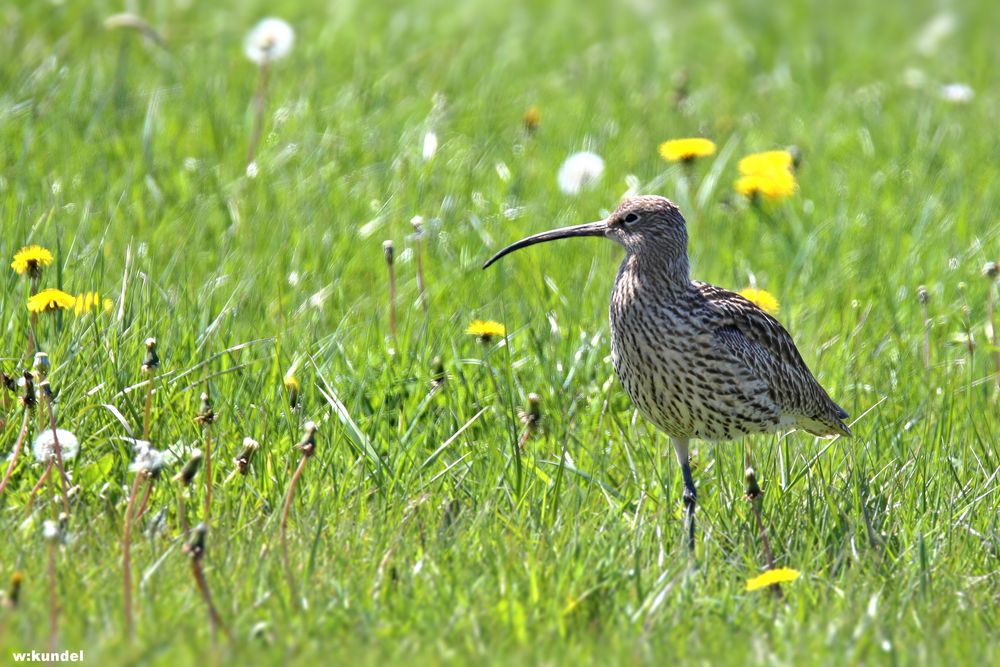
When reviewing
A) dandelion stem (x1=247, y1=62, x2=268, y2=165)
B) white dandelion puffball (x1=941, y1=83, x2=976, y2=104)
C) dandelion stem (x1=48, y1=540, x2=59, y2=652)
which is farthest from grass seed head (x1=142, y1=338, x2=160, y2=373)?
white dandelion puffball (x1=941, y1=83, x2=976, y2=104)

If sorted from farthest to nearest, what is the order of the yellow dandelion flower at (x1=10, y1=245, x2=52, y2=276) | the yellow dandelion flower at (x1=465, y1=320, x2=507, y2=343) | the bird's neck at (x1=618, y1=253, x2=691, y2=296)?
1. the yellow dandelion flower at (x1=465, y1=320, x2=507, y2=343)
2. the bird's neck at (x1=618, y1=253, x2=691, y2=296)
3. the yellow dandelion flower at (x1=10, y1=245, x2=52, y2=276)

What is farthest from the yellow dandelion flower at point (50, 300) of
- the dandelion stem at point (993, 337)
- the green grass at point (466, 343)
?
the dandelion stem at point (993, 337)

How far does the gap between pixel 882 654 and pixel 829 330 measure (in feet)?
8.27

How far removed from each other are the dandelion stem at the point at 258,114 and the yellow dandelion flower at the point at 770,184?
229cm

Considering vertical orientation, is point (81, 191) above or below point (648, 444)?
above

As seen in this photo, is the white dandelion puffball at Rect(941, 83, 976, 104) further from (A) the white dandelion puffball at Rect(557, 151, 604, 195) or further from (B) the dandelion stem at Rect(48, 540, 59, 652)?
(B) the dandelion stem at Rect(48, 540, 59, 652)

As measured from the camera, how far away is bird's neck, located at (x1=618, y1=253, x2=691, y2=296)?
489cm

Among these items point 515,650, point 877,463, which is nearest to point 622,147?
point 877,463

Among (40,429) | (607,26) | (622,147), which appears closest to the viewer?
(40,429)

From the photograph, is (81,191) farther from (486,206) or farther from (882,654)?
(882,654)

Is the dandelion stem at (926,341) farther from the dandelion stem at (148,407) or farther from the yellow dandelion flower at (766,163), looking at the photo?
the dandelion stem at (148,407)

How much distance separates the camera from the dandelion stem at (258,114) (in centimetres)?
699

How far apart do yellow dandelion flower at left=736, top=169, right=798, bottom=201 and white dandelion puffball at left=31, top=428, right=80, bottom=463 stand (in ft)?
11.3

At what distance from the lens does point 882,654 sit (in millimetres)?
3576
